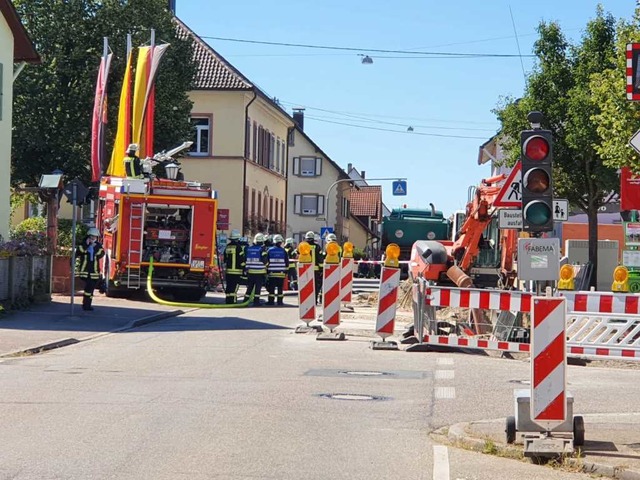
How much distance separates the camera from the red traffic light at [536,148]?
10.0m

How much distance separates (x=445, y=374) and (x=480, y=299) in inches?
60.4

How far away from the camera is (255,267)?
3022 centimetres

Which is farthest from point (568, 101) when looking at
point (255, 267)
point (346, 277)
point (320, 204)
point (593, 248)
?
point (320, 204)

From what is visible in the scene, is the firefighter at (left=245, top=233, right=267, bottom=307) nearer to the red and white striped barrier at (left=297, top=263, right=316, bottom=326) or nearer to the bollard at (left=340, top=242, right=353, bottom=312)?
the bollard at (left=340, top=242, right=353, bottom=312)

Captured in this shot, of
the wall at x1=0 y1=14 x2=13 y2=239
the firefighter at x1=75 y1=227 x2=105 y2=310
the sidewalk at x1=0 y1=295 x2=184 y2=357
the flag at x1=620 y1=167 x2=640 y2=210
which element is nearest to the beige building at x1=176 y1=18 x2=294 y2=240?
the wall at x1=0 y1=14 x2=13 y2=239

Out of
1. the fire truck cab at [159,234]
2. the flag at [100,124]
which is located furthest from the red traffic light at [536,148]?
the flag at [100,124]

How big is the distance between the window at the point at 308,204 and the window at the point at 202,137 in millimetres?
28688

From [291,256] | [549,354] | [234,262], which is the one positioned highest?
[291,256]

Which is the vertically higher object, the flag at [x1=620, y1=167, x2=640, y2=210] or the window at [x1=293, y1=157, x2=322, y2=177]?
the window at [x1=293, y1=157, x2=322, y2=177]

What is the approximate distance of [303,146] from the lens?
285 feet

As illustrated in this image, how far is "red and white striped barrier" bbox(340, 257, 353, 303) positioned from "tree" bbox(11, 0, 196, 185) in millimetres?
17095

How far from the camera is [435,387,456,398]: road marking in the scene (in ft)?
42.6

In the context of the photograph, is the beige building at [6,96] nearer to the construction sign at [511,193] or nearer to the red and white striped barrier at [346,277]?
the red and white striped barrier at [346,277]

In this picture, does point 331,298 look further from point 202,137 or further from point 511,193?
point 202,137
